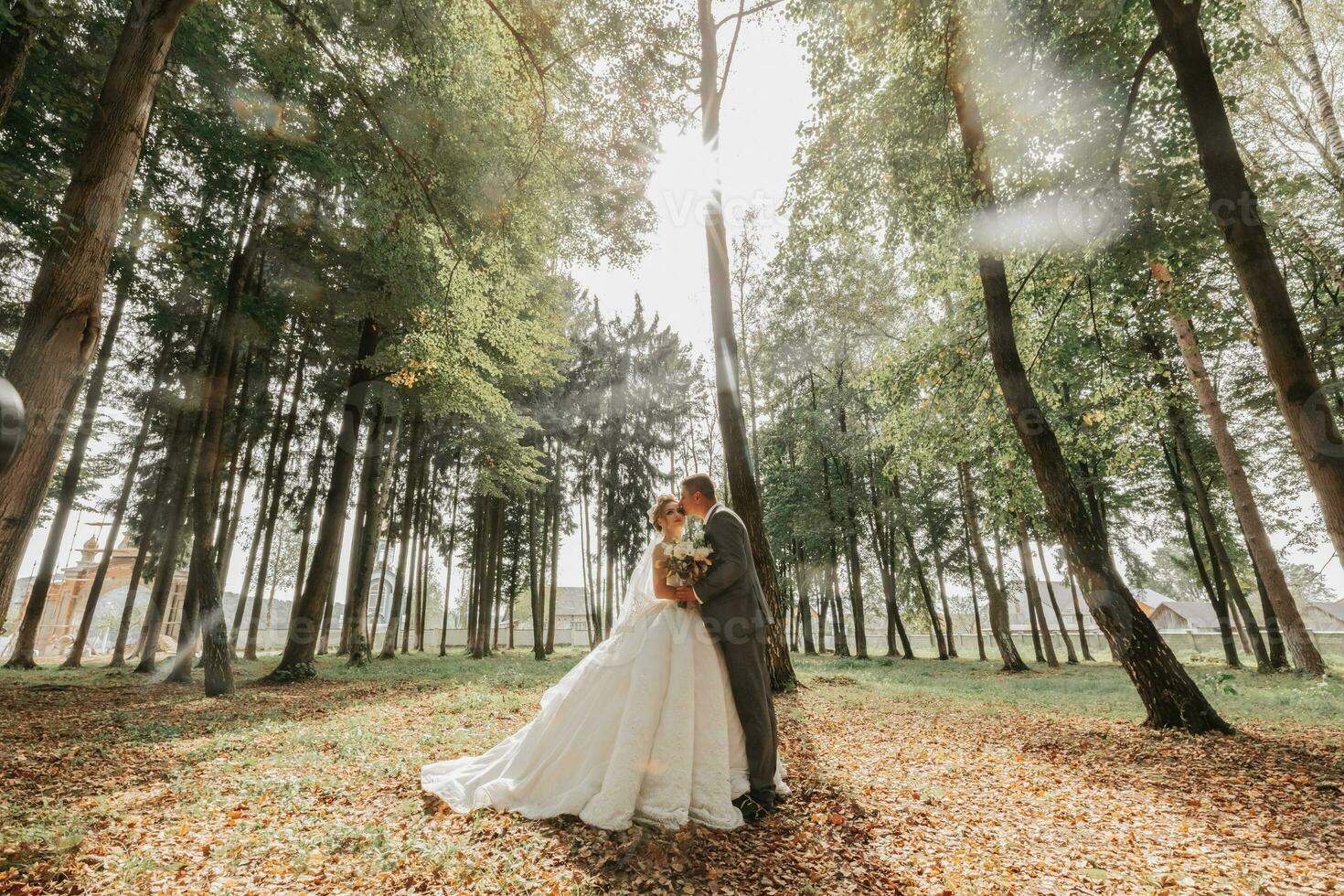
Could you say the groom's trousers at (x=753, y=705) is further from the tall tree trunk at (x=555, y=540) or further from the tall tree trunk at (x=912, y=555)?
the tall tree trunk at (x=912, y=555)

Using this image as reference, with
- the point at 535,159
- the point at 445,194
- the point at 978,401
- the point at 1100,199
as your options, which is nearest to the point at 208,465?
the point at 445,194

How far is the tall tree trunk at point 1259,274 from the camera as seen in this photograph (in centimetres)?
531

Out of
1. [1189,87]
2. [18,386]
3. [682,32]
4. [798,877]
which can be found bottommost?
[798,877]

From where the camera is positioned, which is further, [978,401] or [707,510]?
[978,401]

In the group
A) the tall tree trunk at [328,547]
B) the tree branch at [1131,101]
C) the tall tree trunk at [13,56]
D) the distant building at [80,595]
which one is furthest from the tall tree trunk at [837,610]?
the distant building at [80,595]

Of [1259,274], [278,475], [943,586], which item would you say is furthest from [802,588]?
[1259,274]

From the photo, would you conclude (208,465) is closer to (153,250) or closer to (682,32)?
(153,250)

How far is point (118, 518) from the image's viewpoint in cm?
1786

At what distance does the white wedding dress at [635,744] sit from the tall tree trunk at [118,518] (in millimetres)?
18340

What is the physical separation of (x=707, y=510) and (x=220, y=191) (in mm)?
12686

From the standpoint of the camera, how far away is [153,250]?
12047 millimetres

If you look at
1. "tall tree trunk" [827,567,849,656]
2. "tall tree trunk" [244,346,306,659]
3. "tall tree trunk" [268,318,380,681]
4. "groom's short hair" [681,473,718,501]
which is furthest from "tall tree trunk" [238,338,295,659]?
"tall tree trunk" [827,567,849,656]

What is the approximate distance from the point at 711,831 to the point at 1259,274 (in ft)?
24.2

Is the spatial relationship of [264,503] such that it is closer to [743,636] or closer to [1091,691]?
[743,636]
